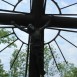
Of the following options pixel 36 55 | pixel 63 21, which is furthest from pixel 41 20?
pixel 36 55

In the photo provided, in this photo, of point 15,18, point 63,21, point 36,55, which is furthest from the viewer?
point 63,21

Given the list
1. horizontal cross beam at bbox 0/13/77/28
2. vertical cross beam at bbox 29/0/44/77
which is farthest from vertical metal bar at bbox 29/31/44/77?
horizontal cross beam at bbox 0/13/77/28

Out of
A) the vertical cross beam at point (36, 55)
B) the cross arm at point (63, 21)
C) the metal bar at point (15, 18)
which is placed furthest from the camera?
the cross arm at point (63, 21)

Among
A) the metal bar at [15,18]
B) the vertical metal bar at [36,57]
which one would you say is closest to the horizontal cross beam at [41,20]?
the metal bar at [15,18]

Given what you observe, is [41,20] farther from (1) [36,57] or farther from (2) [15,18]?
(1) [36,57]

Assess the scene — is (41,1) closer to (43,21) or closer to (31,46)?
(43,21)

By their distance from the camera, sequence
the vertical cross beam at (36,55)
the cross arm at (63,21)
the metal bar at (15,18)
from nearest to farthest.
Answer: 1. the vertical cross beam at (36,55)
2. the metal bar at (15,18)
3. the cross arm at (63,21)

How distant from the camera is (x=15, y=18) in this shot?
300 inches

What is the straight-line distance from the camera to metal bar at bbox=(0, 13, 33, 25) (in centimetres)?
758

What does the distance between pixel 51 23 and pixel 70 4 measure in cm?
89

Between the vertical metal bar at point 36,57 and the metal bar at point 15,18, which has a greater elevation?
the metal bar at point 15,18

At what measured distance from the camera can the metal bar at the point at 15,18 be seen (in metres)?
7.58

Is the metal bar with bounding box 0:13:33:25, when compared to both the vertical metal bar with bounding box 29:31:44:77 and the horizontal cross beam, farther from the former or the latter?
the vertical metal bar with bounding box 29:31:44:77

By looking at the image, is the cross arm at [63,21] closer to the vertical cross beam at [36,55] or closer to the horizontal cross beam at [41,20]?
the horizontal cross beam at [41,20]
